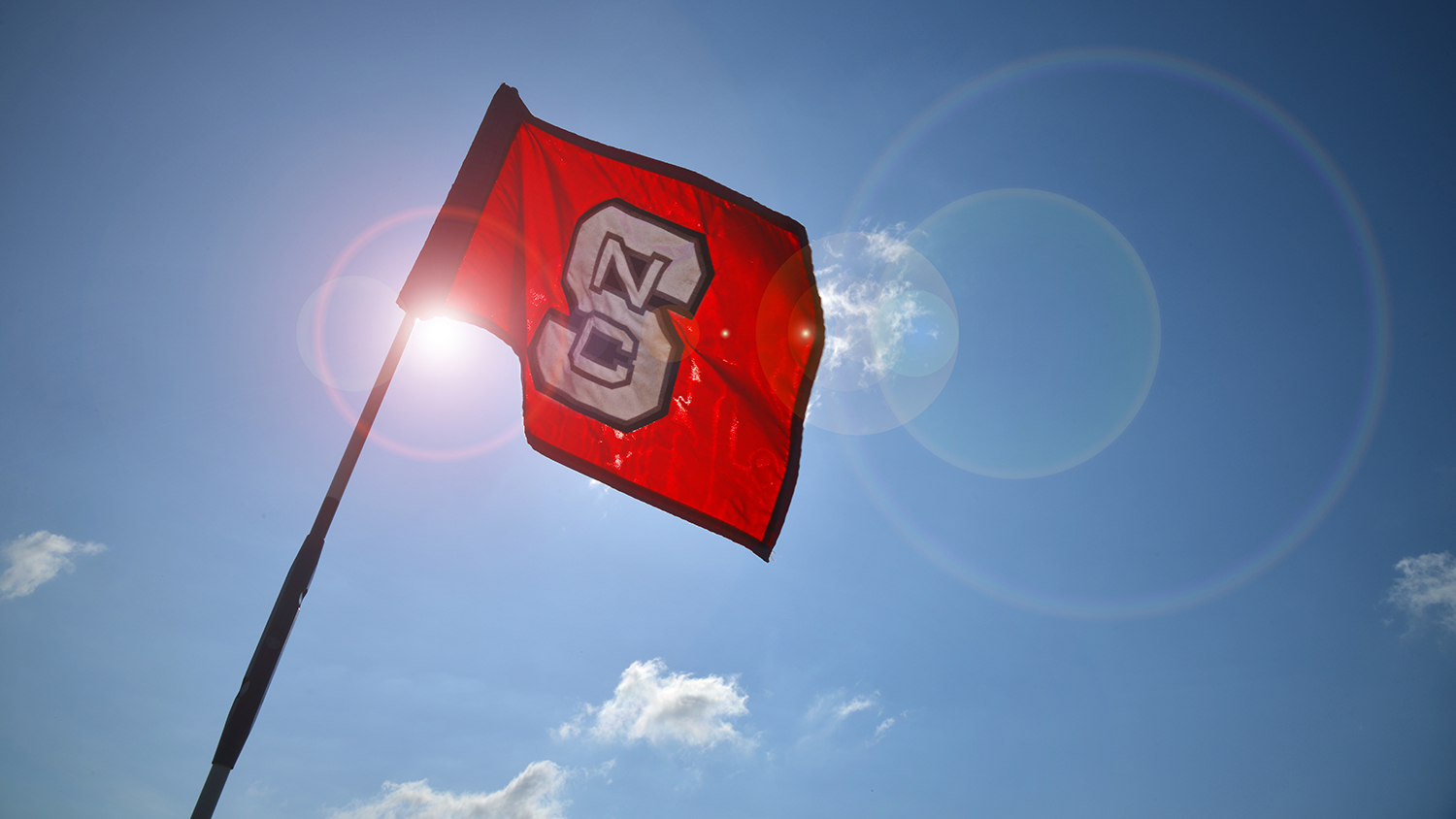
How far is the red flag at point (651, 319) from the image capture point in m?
6.91

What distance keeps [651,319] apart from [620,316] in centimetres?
34

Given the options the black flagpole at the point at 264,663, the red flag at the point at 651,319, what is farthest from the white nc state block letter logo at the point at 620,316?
the black flagpole at the point at 264,663

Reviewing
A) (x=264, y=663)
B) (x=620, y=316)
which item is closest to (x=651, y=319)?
(x=620, y=316)

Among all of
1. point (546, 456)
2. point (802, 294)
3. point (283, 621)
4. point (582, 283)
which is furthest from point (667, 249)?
point (283, 621)

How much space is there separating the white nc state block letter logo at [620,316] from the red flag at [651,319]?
1cm

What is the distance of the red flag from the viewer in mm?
6906

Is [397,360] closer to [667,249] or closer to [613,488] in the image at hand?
[613,488]

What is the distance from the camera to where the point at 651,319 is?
288 inches

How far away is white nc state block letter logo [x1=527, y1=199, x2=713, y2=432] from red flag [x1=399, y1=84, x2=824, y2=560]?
0.01 metres

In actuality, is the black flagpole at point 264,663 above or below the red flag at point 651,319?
below

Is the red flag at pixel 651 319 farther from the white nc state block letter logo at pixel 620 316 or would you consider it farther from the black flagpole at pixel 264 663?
the black flagpole at pixel 264 663

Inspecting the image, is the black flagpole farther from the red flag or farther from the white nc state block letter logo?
the white nc state block letter logo

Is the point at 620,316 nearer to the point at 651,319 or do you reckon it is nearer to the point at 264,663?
the point at 651,319

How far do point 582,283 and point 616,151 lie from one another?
1576 millimetres
